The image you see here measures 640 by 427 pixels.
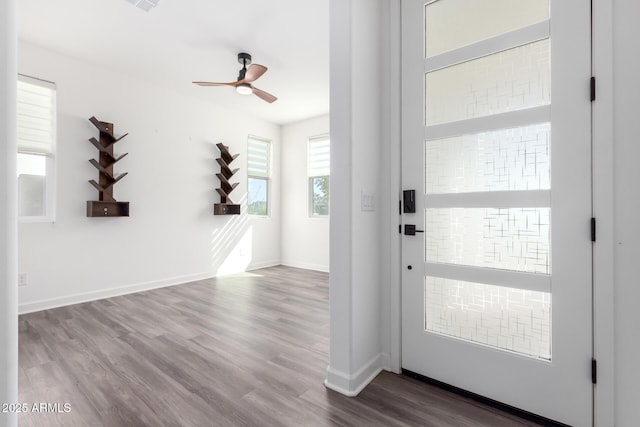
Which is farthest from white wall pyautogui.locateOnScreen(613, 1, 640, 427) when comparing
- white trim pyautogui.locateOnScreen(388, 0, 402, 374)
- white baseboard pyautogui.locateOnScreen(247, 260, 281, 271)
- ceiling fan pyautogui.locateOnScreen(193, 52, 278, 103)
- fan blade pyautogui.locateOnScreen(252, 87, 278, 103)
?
white baseboard pyautogui.locateOnScreen(247, 260, 281, 271)

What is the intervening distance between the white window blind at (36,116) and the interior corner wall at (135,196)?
74mm

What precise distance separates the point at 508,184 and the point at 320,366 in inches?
66.4

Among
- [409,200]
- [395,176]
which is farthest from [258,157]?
[409,200]

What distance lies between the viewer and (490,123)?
171 cm

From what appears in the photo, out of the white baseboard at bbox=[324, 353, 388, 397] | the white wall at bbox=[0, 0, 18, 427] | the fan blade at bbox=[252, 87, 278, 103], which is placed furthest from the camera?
the fan blade at bbox=[252, 87, 278, 103]

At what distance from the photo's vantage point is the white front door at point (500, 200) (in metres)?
1.47

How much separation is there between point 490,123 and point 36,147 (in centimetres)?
445

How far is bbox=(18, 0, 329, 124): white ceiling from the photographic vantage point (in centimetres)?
270

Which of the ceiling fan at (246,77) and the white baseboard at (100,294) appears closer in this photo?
the ceiling fan at (246,77)

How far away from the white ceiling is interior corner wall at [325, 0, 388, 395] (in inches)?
42.6

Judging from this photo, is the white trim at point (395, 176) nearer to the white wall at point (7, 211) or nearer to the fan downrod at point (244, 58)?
the white wall at point (7, 211)

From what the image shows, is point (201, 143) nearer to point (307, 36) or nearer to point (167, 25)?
point (167, 25)

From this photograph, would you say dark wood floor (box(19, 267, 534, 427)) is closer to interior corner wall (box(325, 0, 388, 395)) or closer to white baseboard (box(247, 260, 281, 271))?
interior corner wall (box(325, 0, 388, 395))

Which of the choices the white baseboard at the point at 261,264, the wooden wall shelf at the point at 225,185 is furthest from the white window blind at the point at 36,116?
the white baseboard at the point at 261,264
